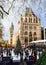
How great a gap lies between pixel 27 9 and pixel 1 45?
1010 mm

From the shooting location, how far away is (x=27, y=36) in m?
5.18

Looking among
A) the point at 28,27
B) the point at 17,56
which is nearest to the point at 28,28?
the point at 28,27

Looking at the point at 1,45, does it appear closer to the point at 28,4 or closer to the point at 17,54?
the point at 17,54

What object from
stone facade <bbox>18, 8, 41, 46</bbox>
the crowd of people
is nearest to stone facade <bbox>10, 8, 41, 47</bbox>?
stone facade <bbox>18, 8, 41, 46</bbox>

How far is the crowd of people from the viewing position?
16.7 ft

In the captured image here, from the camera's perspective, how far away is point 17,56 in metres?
5.16

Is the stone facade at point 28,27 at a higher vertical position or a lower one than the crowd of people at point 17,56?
higher

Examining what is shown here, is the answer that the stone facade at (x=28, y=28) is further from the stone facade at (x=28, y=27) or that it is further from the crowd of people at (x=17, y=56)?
the crowd of people at (x=17, y=56)

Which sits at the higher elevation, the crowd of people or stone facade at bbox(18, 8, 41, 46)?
stone facade at bbox(18, 8, 41, 46)

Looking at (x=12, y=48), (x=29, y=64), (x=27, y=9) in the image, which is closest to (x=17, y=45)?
(x=12, y=48)

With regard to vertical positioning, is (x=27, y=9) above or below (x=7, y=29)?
above

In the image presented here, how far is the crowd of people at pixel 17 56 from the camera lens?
508cm

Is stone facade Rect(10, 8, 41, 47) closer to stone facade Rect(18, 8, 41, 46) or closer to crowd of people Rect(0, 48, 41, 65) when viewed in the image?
stone facade Rect(18, 8, 41, 46)

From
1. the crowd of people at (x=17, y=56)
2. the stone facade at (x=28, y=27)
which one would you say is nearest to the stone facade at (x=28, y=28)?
the stone facade at (x=28, y=27)
